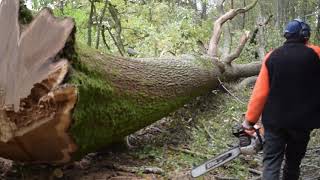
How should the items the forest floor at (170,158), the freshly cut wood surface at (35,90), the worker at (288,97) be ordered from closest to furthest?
the freshly cut wood surface at (35,90) → the worker at (288,97) → the forest floor at (170,158)

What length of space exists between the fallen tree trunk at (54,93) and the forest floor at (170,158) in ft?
1.10

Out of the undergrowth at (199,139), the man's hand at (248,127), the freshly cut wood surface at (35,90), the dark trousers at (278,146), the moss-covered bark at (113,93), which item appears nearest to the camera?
the freshly cut wood surface at (35,90)

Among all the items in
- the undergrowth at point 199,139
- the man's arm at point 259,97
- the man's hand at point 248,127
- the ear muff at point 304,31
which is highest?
the ear muff at point 304,31

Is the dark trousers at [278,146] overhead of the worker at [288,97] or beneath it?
beneath

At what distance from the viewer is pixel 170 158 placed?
17.0 ft

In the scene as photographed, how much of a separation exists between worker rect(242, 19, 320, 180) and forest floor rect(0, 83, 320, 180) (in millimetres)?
711

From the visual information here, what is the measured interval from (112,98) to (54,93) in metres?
0.91

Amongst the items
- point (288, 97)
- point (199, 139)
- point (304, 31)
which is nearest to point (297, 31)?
point (304, 31)

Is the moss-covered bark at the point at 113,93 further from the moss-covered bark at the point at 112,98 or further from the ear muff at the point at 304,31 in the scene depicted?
the ear muff at the point at 304,31

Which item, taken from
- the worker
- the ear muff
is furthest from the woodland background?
the ear muff

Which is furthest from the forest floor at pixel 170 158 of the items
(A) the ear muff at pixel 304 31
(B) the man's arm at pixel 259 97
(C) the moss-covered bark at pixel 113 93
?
(A) the ear muff at pixel 304 31

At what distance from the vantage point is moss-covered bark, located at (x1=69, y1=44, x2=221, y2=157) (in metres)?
3.79

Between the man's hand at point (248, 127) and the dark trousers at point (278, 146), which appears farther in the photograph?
the man's hand at point (248, 127)

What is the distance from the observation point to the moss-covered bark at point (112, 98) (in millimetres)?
3793
